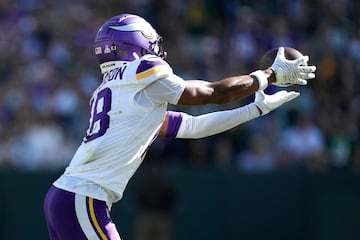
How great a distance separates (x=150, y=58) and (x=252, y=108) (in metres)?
0.78

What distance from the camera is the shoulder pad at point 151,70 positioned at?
5.54m

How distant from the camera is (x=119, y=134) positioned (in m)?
5.58

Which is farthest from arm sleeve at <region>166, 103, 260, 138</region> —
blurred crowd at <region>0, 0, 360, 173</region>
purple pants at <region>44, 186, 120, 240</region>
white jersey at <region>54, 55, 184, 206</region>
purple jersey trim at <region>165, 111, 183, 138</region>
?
blurred crowd at <region>0, 0, 360, 173</region>

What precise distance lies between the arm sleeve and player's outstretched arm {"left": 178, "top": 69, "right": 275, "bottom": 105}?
12.7 inches

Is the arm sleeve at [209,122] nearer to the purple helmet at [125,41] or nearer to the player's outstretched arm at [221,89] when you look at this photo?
the player's outstretched arm at [221,89]

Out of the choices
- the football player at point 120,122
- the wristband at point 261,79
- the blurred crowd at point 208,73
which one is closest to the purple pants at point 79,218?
the football player at point 120,122

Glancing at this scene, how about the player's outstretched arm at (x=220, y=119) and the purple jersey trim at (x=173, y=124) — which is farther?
the purple jersey trim at (x=173, y=124)

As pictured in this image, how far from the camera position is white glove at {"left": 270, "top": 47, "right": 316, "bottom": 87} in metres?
5.79

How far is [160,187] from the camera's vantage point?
37.6ft

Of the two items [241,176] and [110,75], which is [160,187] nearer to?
[241,176]

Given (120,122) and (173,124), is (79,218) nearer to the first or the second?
(120,122)

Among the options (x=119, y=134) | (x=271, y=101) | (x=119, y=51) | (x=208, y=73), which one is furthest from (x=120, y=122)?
(x=208, y=73)

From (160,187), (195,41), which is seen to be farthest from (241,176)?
(195,41)

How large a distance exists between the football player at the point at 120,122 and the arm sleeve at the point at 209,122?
0.28 m
